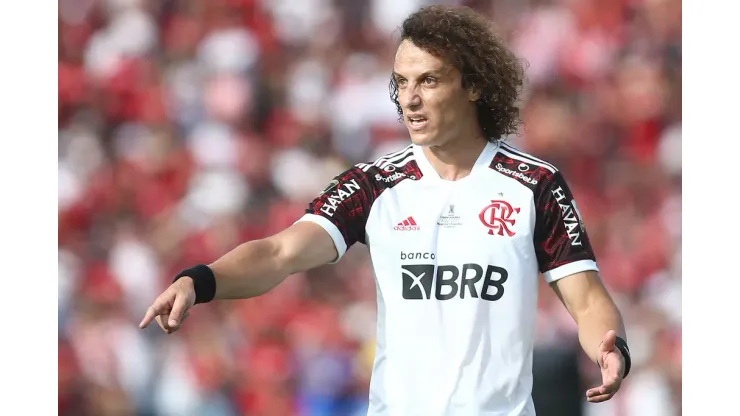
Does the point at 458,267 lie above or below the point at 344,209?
below

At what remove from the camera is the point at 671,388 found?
5.95 metres

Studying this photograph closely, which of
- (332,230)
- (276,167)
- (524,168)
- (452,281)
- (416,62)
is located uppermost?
(276,167)

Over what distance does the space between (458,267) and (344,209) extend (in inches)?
18.1

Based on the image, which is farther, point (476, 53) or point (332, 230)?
point (476, 53)

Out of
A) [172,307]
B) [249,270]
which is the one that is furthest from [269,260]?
[172,307]

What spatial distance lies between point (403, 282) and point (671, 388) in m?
3.39

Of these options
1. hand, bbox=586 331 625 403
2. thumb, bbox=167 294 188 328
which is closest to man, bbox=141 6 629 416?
hand, bbox=586 331 625 403

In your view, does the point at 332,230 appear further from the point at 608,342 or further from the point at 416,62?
the point at 608,342

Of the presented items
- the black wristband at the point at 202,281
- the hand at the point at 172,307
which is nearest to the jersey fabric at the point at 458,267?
Answer: the black wristband at the point at 202,281

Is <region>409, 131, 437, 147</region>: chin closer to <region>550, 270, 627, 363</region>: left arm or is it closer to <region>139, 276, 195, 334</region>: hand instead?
<region>550, 270, 627, 363</region>: left arm

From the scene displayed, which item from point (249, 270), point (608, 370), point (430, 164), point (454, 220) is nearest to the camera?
point (608, 370)

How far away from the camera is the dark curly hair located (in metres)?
3.34

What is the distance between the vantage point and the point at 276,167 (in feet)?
23.2

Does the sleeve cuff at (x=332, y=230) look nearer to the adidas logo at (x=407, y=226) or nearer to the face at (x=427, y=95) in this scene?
the adidas logo at (x=407, y=226)
